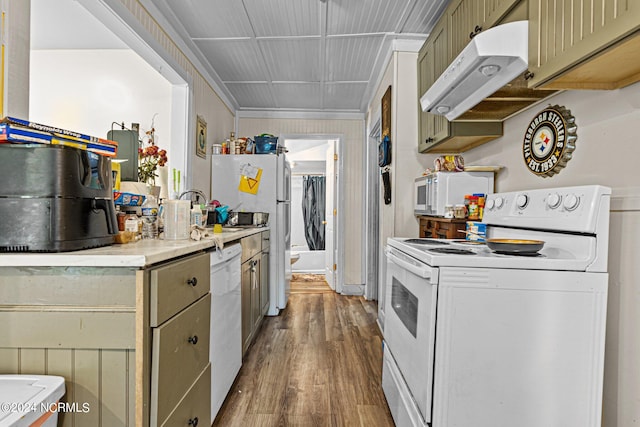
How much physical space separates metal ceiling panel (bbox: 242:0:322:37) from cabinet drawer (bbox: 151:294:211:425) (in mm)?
1911

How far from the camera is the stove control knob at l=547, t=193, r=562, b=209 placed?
134cm

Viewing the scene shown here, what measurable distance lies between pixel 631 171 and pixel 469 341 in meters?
0.82

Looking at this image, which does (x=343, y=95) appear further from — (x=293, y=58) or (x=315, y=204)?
(x=315, y=204)

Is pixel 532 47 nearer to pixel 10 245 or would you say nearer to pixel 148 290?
pixel 148 290

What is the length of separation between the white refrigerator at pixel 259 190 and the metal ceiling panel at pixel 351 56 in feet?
3.31

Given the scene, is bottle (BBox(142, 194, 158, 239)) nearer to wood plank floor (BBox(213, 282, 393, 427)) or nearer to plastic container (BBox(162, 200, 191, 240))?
plastic container (BBox(162, 200, 191, 240))

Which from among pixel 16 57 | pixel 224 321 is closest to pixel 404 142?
pixel 224 321

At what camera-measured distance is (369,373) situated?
221cm

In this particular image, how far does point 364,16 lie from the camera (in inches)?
92.2

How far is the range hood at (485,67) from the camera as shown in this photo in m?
1.29

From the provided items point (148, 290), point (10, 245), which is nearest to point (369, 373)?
point (148, 290)

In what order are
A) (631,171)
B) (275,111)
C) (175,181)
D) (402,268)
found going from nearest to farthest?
1. (631,171)
2. (402,268)
3. (175,181)
4. (275,111)

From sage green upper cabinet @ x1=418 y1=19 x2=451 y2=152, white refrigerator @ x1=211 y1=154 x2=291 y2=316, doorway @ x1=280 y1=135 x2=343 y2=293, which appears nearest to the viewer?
sage green upper cabinet @ x1=418 y1=19 x2=451 y2=152

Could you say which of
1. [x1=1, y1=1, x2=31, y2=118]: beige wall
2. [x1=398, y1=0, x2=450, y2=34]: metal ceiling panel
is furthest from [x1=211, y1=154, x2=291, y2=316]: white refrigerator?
[x1=1, y1=1, x2=31, y2=118]: beige wall
